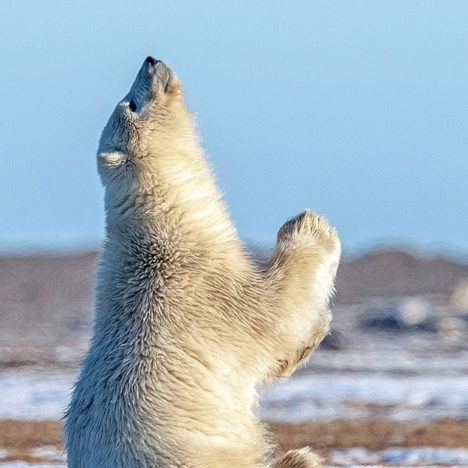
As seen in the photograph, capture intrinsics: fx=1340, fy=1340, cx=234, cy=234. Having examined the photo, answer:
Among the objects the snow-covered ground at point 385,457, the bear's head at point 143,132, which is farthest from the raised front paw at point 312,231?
the snow-covered ground at point 385,457

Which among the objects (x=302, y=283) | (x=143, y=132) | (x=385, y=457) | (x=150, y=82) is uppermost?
(x=150, y=82)

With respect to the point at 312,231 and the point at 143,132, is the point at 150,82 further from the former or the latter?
the point at 312,231

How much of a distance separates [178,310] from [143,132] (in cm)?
82

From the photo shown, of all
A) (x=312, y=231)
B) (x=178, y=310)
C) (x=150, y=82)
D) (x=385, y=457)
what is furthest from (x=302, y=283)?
(x=385, y=457)

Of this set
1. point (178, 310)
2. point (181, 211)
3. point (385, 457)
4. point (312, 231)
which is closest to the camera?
point (178, 310)

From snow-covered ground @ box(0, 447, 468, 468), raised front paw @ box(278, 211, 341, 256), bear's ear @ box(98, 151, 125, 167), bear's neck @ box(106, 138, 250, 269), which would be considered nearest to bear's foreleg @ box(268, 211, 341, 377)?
raised front paw @ box(278, 211, 341, 256)

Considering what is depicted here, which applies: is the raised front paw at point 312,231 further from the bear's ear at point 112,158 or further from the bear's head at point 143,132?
the bear's ear at point 112,158

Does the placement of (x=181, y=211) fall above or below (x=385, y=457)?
above

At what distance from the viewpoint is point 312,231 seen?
6023 mm

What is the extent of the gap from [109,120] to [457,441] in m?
5.68

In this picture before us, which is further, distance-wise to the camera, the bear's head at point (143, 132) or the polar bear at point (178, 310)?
the bear's head at point (143, 132)

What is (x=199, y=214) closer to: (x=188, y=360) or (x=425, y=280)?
(x=188, y=360)

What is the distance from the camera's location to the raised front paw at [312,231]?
6000mm

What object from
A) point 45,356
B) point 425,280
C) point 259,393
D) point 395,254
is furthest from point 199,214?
point 395,254
